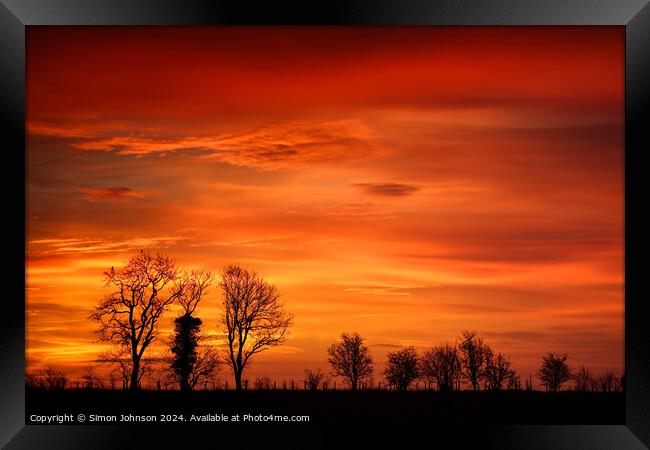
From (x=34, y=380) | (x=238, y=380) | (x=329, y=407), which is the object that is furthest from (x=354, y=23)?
(x=34, y=380)

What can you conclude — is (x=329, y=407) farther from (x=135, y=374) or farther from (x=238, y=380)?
(x=135, y=374)

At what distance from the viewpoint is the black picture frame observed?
384 inches

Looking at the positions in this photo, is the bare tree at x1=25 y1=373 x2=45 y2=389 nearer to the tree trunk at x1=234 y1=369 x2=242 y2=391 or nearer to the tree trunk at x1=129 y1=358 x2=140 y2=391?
the tree trunk at x1=129 y1=358 x2=140 y2=391

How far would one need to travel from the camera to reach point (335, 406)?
33.7 feet

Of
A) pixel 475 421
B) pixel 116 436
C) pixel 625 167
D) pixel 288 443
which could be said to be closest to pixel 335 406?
pixel 288 443

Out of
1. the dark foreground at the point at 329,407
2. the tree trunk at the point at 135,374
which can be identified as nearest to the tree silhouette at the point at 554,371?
the dark foreground at the point at 329,407

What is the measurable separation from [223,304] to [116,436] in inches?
113

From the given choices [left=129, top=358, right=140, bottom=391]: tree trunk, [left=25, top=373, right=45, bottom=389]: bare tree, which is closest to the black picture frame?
[left=25, top=373, right=45, bottom=389]: bare tree

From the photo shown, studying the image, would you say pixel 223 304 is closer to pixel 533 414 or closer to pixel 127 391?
pixel 127 391

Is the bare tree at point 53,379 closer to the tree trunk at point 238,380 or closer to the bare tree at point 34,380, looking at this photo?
the bare tree at point 34,380

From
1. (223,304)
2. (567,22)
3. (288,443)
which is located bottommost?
(288,443)

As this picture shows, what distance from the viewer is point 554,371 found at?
11328 millimetres

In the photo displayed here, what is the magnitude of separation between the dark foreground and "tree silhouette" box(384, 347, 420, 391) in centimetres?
45

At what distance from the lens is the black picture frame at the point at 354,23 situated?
9.75 meters
